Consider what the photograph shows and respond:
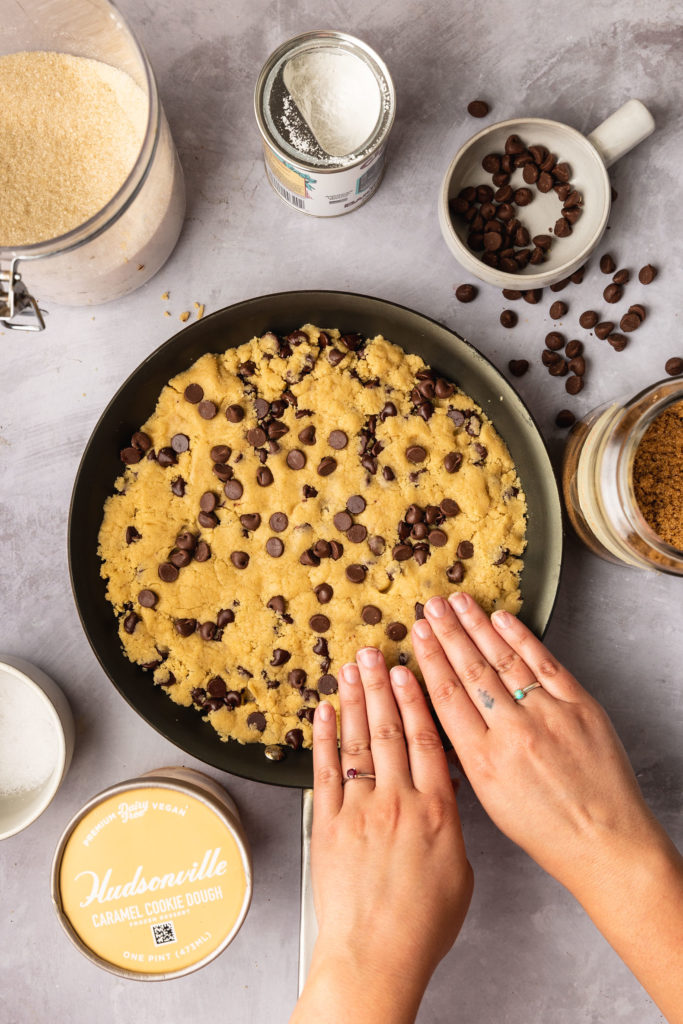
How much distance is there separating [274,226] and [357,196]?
205mm

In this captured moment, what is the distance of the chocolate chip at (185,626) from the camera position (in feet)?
4.64

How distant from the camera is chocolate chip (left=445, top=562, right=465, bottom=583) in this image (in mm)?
1415

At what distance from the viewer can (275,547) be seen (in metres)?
1.42

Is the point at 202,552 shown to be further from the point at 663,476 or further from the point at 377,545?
the point at 663,476

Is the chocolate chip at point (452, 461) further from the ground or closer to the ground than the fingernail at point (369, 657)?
further from the ground

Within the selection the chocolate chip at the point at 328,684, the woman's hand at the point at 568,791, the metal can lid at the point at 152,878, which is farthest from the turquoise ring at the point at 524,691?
the metal can lid at the point at 152,878

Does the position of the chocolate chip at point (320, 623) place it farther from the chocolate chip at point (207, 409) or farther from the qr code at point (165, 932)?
the qr code at point (165, 932)

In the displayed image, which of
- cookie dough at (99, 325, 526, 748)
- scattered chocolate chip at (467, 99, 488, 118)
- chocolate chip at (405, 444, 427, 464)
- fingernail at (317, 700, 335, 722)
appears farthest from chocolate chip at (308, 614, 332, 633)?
scattered chocolate chip at (467, 99, 488, 118)

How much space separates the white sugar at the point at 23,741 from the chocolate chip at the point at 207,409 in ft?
2.10

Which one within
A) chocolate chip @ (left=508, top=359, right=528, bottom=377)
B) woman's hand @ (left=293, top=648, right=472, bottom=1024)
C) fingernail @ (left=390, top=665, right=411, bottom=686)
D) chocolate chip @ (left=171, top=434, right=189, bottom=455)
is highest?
chocolate chip @ (left=508, top=359, right=528, bottom=377)

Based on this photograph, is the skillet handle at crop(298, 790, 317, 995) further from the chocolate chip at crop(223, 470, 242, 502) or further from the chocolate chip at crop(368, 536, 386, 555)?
the chocolate chip at crop(223, 470, 242, 502)

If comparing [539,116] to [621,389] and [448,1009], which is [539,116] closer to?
[621,389]

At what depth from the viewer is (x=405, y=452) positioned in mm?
1439

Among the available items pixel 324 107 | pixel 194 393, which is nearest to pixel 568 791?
pixel 194 393
